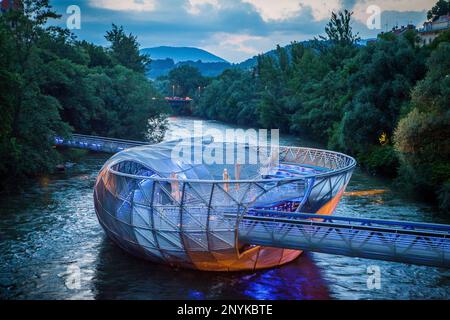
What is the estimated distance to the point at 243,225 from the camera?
1964 cm

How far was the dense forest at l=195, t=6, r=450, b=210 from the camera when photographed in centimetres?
3259

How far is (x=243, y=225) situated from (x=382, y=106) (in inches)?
1176

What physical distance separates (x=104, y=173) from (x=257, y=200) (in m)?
6.62

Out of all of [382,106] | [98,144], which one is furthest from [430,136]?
[98,144]

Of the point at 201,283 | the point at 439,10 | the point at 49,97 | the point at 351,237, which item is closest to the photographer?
the point at 351,237

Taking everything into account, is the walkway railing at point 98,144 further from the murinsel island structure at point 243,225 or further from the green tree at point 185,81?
the green tree at point 185,81

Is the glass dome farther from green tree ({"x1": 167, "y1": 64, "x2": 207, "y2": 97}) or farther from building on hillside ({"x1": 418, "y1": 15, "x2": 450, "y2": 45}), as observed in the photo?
green tree ({"x1": 167, "y1": 64, "x2": 207, "y2": 97})

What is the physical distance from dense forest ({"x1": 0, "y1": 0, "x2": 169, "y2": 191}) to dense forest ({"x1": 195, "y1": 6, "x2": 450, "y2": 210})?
19483 millimetres

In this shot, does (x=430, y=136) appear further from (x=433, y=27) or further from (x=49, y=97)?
(x=433, y=27)

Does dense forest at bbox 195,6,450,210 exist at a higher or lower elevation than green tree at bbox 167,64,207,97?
lower

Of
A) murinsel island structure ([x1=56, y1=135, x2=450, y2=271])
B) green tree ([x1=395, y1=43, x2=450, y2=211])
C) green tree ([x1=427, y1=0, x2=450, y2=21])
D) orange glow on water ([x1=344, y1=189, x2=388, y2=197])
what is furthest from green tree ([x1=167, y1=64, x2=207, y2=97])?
murinsel island structure ([x1=56, y1=135, x2=450, y2=271])

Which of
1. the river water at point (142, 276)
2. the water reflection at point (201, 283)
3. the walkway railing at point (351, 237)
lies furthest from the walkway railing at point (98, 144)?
the walkway railing at point (351, 237)
